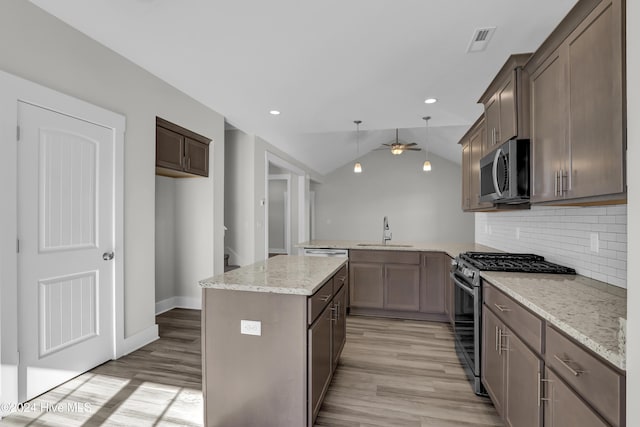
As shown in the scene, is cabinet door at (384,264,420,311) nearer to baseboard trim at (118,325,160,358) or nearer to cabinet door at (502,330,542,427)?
cabinet door at (502,330,542,427)

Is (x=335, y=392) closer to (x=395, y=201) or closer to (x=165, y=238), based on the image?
(x=165, y=238)

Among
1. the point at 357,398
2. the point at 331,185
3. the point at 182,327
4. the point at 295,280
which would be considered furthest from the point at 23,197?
the point at 331,185

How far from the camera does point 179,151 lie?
356 cm

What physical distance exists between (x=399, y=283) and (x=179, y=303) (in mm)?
2902

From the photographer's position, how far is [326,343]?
209 cm

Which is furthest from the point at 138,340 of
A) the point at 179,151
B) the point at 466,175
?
the point at 466,175

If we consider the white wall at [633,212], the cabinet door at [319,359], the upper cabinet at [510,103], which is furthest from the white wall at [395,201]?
the white wall at [633,212]

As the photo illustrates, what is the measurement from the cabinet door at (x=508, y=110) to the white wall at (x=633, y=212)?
1273mm

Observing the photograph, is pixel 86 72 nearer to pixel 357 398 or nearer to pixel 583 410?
pixel 357 398

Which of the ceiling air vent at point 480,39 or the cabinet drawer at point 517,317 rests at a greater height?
the ceiling air vent at point 480,39

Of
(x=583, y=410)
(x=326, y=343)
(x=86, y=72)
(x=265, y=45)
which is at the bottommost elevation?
(x=326, y=343)

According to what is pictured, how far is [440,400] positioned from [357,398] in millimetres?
557

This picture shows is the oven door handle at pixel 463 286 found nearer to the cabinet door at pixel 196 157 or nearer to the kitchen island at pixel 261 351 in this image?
the kitchen island at pixel 261 351

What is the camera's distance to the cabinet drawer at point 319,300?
69.2 inches
